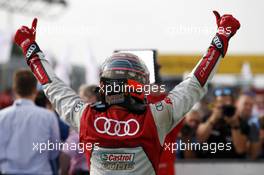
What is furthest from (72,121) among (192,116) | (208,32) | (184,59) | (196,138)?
(184,59)

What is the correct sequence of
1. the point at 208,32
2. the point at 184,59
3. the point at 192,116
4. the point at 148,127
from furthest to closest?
the point at 184,59
the point at 192,116
the point at 208,32
the point at 148,127

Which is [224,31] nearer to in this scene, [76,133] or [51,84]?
[51,84]

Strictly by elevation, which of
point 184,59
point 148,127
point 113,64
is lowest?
point 184,59

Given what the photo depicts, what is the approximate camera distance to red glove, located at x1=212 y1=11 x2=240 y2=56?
3.70 meters

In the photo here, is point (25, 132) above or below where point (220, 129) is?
above

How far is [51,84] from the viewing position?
3.85 metres

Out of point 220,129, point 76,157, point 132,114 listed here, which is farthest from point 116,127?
point 220,129

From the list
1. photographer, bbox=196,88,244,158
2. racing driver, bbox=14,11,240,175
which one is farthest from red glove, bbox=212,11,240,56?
photographer, bbox=196,88,244,158

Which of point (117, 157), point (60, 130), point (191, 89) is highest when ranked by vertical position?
point (191, 89)

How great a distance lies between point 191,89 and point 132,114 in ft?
1.06

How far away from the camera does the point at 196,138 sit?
8281 millimetres

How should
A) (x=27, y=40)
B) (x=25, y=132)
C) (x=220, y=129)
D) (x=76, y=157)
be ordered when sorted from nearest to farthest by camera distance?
(x=27, y=40), (x=25, y=132), (x=76, y=157), (x=220, y=129)

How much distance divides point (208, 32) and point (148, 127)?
2.75 m

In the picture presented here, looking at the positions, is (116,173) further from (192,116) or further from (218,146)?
(192,116)
